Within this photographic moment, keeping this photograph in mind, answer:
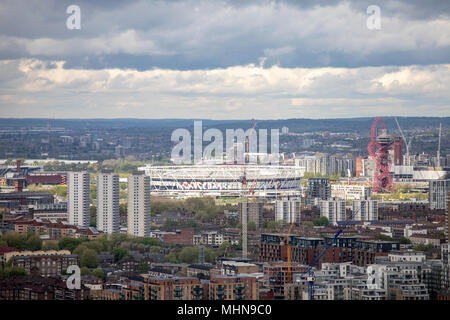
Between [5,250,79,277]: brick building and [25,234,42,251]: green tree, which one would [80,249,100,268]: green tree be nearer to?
[5,250,79,277]: brick building

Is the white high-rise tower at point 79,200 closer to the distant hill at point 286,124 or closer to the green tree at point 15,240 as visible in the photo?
the green tree at point 15,240

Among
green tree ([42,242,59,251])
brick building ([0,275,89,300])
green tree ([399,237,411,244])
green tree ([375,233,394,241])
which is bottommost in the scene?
brick building ([0,275,89,300])

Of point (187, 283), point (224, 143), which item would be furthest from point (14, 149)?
point (187, 283)

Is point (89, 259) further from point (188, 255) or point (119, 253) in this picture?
point (188, 255)

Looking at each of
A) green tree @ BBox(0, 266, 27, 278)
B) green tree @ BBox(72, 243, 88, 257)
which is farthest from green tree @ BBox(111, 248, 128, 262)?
green tree @ BBox(0, 266, 27, 278)

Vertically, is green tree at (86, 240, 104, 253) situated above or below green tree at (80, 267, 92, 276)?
above

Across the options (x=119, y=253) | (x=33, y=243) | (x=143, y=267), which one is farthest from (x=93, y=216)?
(x=143, y=267)
